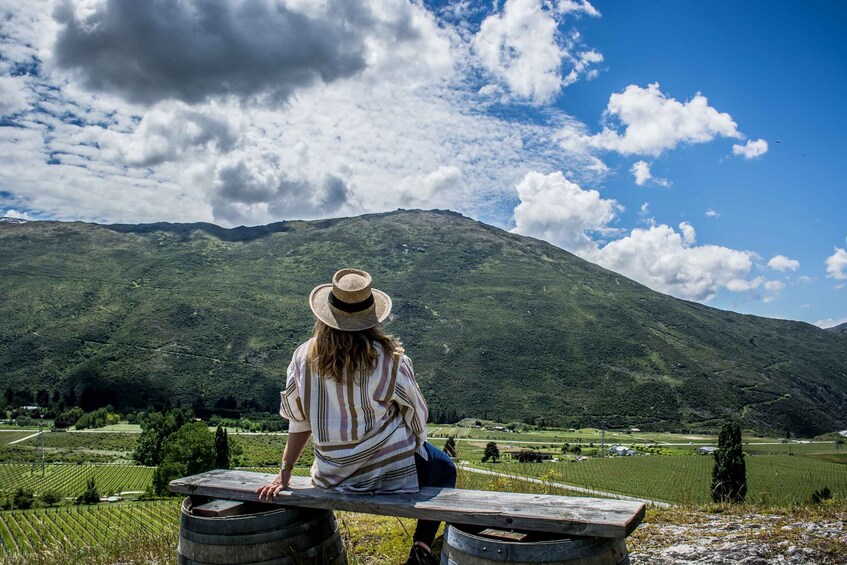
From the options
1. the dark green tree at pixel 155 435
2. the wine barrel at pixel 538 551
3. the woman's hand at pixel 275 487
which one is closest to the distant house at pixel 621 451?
the dark green tree at pixel 155 435

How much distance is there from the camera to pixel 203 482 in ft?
13.4

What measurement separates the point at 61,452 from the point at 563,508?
132 m

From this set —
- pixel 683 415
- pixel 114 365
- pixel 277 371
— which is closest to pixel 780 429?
pixel 683 415

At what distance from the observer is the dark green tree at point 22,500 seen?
224 ft

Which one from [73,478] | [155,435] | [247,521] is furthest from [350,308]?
[73,478]

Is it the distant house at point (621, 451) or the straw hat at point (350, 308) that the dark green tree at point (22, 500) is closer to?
the straw hat at point (350, 308)

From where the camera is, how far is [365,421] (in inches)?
144

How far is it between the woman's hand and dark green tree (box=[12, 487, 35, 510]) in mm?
82829

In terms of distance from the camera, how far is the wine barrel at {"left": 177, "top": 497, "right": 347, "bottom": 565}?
3363 millimetres

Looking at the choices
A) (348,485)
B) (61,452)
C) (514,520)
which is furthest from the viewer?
(61,452)

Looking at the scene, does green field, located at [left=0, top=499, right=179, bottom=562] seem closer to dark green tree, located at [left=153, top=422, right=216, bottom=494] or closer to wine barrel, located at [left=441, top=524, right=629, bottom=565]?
dark green tree, located at [left=153, top=422, right=216, bottom=494]

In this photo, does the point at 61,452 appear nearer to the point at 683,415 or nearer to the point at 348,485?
the point at 348,485

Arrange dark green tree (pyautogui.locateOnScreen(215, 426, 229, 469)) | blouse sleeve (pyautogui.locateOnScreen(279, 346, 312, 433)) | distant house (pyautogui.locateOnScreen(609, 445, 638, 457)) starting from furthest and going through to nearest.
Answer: distant house (pyautogui.locateOnScreen(609, 445, 638, 457))
dark green tree (pyautogui.locateOnScreen(215, 426, 229, 469))
blouse sleeve (pyautogui.locateOnScreen(279, 346, 312, 433))

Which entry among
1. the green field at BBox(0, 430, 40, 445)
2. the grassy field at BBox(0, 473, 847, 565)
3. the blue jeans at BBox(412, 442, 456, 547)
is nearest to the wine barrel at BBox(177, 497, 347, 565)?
the blue jeans at BBox(412, 442, 456, 547)
